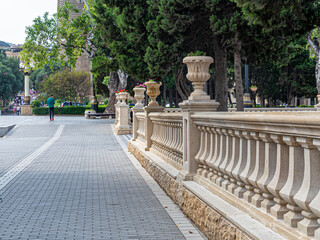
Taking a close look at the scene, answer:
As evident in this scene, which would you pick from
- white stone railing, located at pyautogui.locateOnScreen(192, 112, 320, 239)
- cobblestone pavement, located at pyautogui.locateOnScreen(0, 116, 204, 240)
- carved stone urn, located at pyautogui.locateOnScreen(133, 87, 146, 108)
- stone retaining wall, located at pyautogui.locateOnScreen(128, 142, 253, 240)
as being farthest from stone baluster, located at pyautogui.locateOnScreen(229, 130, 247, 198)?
carved stone urn, located at pyautogui.locateOnScreen(133, 87, 146, 108)

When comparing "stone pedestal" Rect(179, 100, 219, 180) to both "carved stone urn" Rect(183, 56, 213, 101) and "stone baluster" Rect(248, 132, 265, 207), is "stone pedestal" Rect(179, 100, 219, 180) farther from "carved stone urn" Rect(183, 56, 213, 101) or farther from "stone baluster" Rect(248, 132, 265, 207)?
"stone baluster" Rect(248, 132, 265, 207)

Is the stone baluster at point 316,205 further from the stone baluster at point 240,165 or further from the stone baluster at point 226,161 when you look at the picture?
the stone baluster at point 226,161

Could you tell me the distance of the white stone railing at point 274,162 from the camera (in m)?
3.23

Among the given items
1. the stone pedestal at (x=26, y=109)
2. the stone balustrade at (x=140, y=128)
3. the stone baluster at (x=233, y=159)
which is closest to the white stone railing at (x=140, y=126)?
the stone balustrade at (x=140, y=128)

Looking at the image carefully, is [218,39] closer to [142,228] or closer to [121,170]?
[121,170]

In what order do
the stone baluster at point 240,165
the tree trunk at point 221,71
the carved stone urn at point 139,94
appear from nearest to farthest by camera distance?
the stone baluster at point 240,165 < the carved stone urn at point 139,94 < the tree trunk at point 221,71

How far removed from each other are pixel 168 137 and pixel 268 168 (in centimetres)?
518

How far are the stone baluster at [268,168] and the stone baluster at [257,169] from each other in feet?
0.37

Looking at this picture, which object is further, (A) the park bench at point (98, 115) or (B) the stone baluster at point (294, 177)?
(A) the park bench at point (98, 115)

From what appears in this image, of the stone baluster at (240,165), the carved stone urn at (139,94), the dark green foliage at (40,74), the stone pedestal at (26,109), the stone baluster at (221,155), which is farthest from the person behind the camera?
the dark green foliage at (40,74)

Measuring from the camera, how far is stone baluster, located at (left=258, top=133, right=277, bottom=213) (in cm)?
388

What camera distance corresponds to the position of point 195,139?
256 inches

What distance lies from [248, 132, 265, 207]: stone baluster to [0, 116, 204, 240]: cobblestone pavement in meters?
1.37

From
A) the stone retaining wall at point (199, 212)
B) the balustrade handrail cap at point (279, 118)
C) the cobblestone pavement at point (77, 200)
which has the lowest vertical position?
the cobblestone pavement at point (77, 200)
